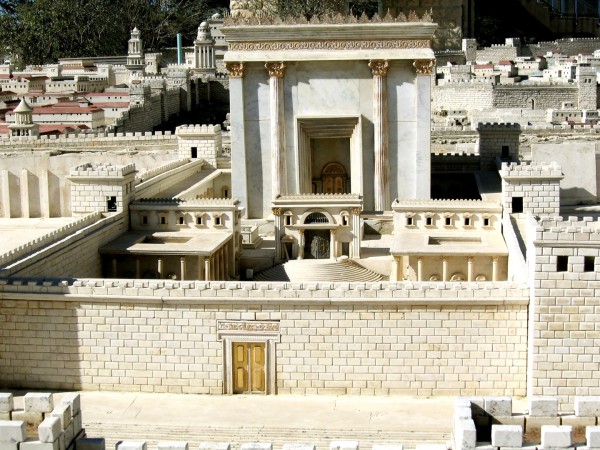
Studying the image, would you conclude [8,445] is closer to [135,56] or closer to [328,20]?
[328,20]

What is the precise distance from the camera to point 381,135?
150 feet

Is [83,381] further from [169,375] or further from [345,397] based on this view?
[345,397]

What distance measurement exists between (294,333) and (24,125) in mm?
37486

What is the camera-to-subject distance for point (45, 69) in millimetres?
98062

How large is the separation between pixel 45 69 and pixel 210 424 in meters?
73.3

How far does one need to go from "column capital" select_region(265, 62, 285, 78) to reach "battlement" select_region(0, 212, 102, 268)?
8.95m

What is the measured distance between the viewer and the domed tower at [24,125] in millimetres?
64562

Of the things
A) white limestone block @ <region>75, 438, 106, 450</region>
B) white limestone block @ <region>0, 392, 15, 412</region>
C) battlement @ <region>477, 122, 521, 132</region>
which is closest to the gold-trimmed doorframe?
white limestone block @ <region>75, 438, 106, 450</region>

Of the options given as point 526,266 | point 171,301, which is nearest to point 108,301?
point 171,301

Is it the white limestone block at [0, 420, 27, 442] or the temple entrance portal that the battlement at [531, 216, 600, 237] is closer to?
the white limestone block at [0, 420, 27, 442]

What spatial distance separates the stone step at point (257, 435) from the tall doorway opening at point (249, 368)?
2594 mm

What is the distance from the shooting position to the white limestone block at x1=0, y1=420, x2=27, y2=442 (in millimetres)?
19578

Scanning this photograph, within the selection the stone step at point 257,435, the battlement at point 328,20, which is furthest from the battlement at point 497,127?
the stone step at point 257,435

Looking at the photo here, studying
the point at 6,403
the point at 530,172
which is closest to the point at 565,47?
the point at 530,172
